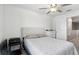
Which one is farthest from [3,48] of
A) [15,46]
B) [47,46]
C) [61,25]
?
[61,25]

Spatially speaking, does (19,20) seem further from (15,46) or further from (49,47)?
(49,47)

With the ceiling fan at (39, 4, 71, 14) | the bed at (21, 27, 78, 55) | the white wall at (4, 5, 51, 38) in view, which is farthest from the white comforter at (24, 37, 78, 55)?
the ceiling fan at (39, 4, 71, 14)

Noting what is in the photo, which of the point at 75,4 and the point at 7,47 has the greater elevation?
the point at 75,4

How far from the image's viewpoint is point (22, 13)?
1.15 m

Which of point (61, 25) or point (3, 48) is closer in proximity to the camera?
point (3, 48)

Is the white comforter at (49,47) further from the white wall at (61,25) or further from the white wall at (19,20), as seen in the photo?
the white wall at (19,20)

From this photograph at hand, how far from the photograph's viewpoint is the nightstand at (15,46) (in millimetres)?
1111

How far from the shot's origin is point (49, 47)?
1.12 m

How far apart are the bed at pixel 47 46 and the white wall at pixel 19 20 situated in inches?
6.6

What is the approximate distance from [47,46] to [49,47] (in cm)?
3

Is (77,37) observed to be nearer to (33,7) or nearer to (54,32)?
(54,32)
